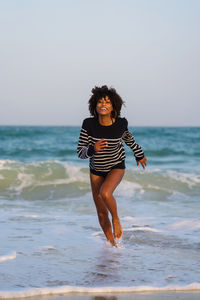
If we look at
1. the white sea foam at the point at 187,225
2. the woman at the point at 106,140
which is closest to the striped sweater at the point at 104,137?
the woman at the point at 106,140

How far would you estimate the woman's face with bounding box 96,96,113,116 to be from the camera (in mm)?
5215

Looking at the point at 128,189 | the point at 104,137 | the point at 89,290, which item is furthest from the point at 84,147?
the point at 128,189

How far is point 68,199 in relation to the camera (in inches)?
414

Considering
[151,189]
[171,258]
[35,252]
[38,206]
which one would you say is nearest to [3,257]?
[35,252]

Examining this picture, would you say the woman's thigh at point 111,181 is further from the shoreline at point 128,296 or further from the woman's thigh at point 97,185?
the shoreline at point 128,296

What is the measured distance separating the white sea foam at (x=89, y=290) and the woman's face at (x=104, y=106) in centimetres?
195

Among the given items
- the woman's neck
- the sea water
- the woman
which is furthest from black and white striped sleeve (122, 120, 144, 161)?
the sea water

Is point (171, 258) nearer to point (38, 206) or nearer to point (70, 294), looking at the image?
point (70, 294)

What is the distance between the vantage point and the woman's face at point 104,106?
5215 millimetres

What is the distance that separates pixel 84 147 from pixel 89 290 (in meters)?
1.71

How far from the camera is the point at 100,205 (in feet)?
18.2

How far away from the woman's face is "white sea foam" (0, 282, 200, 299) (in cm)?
195

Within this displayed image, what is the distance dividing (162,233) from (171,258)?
1.39 metres

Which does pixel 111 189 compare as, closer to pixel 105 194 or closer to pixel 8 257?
pixel 105 194
